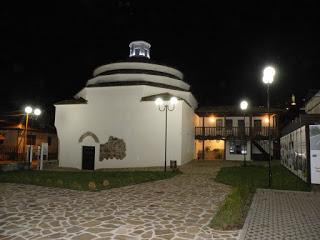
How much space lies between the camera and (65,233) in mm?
6848

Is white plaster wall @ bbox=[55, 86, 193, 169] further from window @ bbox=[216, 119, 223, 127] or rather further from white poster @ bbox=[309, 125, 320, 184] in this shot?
white poster @ bbox=[309, 125, 320, 184]

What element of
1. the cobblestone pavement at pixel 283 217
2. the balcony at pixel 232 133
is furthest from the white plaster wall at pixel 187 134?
the cobblestone pavement at pixel 283 217

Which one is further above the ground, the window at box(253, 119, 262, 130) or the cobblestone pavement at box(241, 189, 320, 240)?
the window at box(253, 119, 262, 130)

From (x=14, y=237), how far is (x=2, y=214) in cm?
252

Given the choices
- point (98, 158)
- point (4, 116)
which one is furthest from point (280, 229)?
point (4, 116)

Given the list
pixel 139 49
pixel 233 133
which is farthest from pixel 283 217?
pixel 139 49

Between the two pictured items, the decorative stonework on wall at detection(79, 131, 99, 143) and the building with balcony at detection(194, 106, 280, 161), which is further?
the building with balcony at detection(194, 106, 280, 161)

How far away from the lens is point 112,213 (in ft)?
28.9

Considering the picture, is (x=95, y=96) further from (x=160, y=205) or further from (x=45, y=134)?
(x=160, y=205)

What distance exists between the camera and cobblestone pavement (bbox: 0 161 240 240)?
6914mm

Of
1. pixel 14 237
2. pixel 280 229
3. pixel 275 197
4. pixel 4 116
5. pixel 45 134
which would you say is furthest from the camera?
pixel 45 134

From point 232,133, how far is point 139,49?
50.4 ft

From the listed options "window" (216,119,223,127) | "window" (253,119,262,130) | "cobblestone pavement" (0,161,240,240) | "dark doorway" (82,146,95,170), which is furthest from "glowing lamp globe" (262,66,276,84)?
"window" (216,119,223,127)

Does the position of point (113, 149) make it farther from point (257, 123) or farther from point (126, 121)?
point (257, 123)
